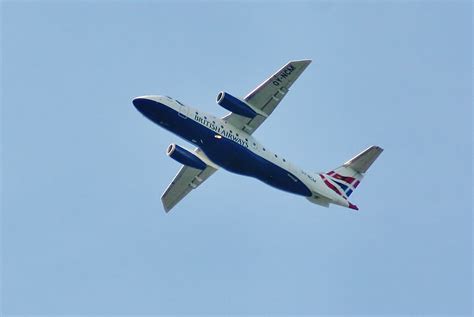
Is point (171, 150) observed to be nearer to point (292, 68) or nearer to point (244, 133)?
point (244, 133)

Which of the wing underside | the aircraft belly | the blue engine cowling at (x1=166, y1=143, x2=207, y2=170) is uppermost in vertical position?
the aircraft belly

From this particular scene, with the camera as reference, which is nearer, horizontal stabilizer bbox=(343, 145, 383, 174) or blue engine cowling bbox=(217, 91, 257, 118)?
blue engine cowling bbox=(217, 91, 257, 118)

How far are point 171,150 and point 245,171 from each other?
3914mm

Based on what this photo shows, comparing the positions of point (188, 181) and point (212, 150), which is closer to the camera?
point (212, 150)

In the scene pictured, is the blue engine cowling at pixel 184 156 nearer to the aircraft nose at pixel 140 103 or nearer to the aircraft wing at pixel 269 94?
the aircraft wing at pixel 269 94

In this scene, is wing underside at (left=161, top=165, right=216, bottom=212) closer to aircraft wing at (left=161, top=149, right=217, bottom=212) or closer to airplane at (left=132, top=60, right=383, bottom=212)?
aircraft wing at (left=161, top=149, right=217, bottom=212)

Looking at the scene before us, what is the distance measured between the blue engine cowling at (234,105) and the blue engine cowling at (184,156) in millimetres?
3674

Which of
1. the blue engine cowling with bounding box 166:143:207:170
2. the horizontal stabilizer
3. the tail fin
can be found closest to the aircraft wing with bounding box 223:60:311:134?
the blue engine cowling with bounding box 166:143:207:170

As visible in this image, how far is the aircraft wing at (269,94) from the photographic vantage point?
43.6 metres

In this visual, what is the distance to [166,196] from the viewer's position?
49312 mm

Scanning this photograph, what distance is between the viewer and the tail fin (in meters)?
47.4

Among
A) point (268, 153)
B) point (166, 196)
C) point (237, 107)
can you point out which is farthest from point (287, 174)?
point (166, 196)

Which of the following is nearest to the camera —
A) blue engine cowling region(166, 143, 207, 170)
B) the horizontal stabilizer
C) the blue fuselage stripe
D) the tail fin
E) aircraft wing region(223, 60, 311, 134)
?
the blue fuselage stripe

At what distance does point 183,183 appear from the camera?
4906 centimetres
